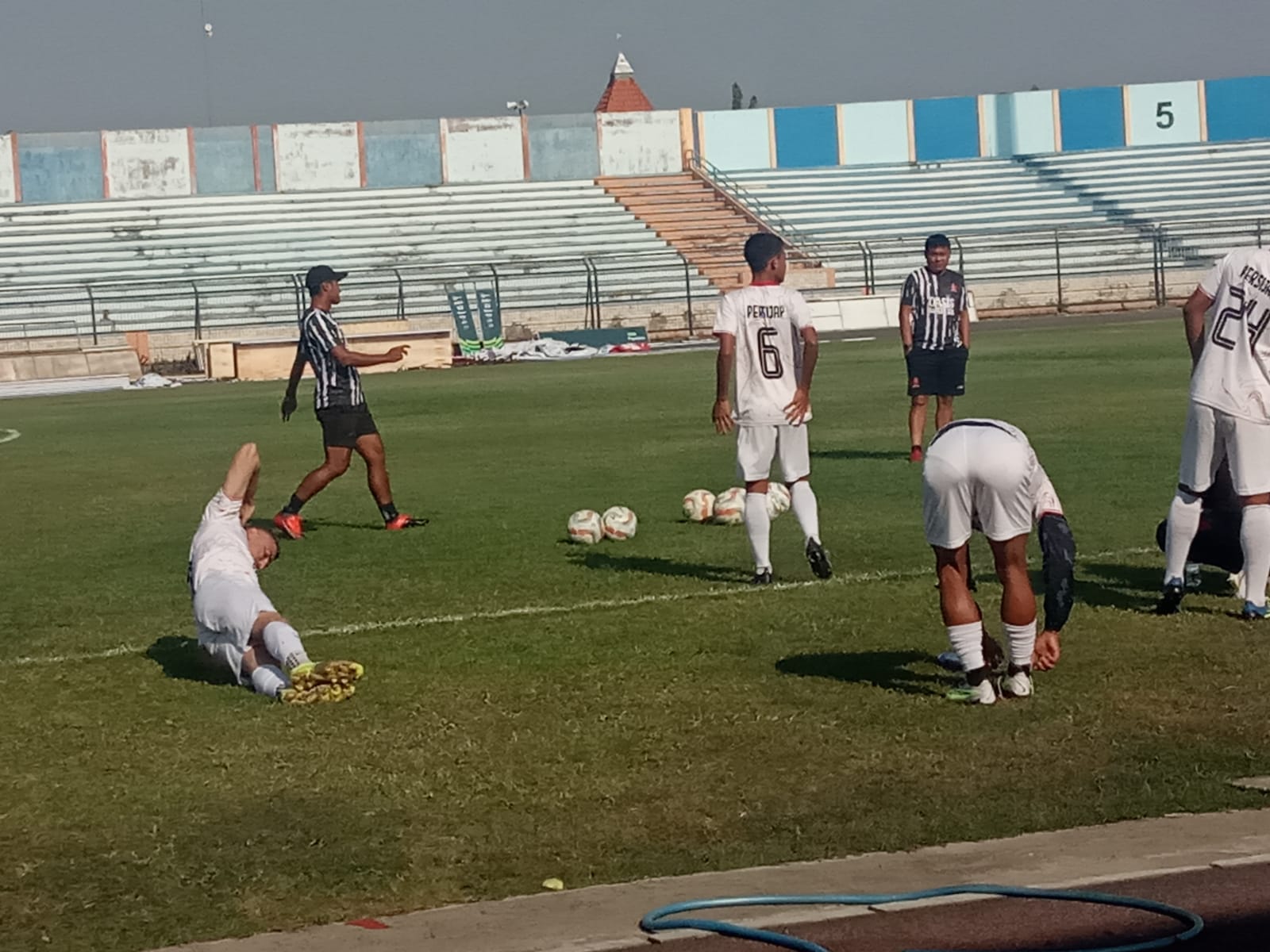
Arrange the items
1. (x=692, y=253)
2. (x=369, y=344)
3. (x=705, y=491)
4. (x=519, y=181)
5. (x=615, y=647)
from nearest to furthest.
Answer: (x=615, y=647) < (x=705, y=491) < (x=369, y=344) < (x=692, y=253) < (x=519, y=181)

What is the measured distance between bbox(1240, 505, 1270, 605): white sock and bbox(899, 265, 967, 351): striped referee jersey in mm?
7428

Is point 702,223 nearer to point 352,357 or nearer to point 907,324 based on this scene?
point 907,324

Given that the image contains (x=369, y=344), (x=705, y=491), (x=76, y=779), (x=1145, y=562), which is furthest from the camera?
(x=369, y=344)

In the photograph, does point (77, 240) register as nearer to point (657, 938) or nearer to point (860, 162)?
point (860, 162)

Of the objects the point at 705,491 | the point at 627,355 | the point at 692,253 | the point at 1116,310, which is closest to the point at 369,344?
the point at 627,355

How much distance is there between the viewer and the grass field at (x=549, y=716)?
18.7 feet

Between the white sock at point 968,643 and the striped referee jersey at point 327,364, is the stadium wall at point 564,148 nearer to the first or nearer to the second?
the striped referee jersey at point 327,364

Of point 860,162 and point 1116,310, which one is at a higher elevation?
point 860,162

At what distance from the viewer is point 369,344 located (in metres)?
36.2

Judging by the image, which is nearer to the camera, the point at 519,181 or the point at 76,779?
the point at 76,779

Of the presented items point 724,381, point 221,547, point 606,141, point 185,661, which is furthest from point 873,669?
point 606,141

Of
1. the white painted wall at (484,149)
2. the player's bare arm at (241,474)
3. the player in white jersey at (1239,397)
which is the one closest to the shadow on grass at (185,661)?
the player's bare arm at (241,474)

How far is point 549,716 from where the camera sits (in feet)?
24.3

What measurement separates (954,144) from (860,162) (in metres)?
3.02
